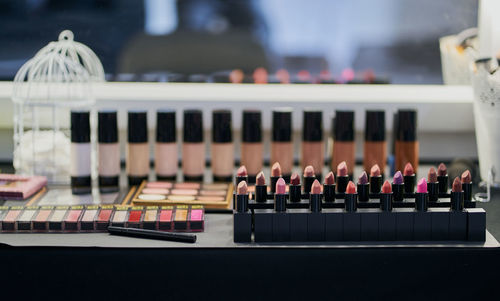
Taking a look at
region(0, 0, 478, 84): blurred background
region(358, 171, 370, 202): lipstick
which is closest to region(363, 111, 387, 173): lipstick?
region(358, 171, 370, 202): lipstick

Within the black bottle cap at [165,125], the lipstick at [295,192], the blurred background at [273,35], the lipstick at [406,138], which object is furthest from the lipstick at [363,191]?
the blurred background at [273,35]

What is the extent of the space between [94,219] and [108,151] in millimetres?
286

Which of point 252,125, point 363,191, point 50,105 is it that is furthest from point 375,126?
point 50,105

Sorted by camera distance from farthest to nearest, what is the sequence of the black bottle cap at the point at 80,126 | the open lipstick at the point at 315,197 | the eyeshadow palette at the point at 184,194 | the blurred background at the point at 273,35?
the blurred background at the point at 273,35 → the black bottle cap at the point at 80,126 → the eyeshadow palette at the point at 184,194 → the open lipstick at the point at 315,197

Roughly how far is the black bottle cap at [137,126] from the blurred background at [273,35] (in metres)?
0.60

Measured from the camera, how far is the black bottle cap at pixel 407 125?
4.68ft

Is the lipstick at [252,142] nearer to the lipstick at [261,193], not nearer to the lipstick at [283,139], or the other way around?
the lipstick at [283,139]

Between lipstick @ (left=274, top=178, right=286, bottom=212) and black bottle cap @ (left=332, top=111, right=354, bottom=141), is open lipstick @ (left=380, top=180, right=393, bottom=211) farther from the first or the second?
black bottle cap @ (left=332, top=111, right=354, bottom=141)

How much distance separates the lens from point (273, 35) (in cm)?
229

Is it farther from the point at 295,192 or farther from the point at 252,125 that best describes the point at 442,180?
the point at 252,125

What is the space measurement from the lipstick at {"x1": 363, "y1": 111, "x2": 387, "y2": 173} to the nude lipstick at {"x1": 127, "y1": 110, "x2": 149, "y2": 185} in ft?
1.59
